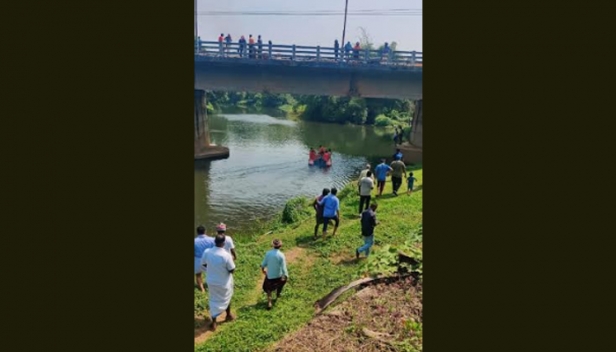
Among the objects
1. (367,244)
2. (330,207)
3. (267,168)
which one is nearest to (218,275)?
(367,244)

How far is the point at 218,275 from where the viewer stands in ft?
23.2

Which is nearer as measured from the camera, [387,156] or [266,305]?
[266,305]

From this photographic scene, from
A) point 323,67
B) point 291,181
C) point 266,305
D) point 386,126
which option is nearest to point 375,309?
point 266,305

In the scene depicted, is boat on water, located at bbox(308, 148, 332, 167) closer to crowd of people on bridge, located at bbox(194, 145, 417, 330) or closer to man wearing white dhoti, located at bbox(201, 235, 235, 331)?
crowd of people on bridge, located at bbox(194, 145, 417, 330)

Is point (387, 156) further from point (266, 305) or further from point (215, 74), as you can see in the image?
point (266, 305)

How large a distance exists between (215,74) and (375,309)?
24435 mm

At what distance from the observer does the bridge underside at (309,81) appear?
29.0 meters

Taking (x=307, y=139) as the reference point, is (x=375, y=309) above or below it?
below

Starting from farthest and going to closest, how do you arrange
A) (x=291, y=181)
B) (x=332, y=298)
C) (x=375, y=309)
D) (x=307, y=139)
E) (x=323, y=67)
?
(x=307, y=139) < (x=323, y=67) < (x=291, y=181) < (x=332, y=298) < (x=375, y=309)

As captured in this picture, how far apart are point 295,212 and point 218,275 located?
26.2 ft

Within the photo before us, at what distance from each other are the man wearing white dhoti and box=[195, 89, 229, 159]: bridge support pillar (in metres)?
21.9

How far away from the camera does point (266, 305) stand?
8.05m

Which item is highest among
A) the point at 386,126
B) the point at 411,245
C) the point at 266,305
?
the point at 386,126

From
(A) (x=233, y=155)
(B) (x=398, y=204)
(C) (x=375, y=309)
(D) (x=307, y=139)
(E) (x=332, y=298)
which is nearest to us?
(C) (x=375, y=309)
